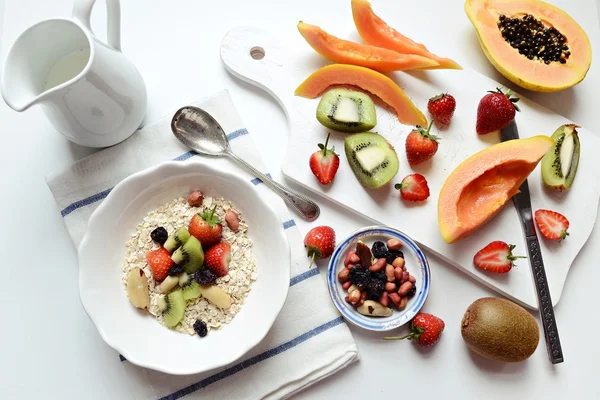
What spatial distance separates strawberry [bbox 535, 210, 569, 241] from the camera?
154 cm

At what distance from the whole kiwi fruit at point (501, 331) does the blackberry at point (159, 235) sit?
31.9 inches

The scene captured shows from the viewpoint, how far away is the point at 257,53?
1.66 metres

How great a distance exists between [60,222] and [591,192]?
1.47 meters

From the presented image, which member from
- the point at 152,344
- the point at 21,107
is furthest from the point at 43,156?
the point at 152,344

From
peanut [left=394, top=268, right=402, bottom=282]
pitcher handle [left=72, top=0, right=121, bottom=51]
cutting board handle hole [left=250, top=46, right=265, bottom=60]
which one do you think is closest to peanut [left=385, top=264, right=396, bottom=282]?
peanut [left=394, top=268, right=402, bottom=282]

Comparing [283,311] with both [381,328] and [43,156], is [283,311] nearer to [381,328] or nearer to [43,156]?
[381,328]

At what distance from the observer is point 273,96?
1.62 metres

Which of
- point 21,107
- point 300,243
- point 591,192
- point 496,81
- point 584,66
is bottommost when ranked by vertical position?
point 300,243

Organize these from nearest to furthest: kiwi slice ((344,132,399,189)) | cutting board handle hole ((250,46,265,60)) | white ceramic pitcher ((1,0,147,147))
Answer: white ceramic pitcher ((1,0,147,147)) → kiwi slice ((344,132,399,189)) → cutting board handle hole ((250,46,265,60))

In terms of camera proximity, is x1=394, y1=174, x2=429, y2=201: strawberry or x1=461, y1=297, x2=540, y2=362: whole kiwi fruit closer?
x1=461, y1=297, x2=540, y2=362: whole kiwi fruit

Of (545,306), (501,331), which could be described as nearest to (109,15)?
(501,331)

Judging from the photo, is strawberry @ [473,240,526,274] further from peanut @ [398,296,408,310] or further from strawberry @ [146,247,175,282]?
strawberry @ [146,247,175,282]

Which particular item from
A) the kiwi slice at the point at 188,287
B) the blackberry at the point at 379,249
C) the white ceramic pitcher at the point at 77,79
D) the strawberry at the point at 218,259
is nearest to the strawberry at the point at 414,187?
the blackberry at the point at 379,249

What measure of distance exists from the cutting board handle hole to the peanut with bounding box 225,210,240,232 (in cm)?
48
